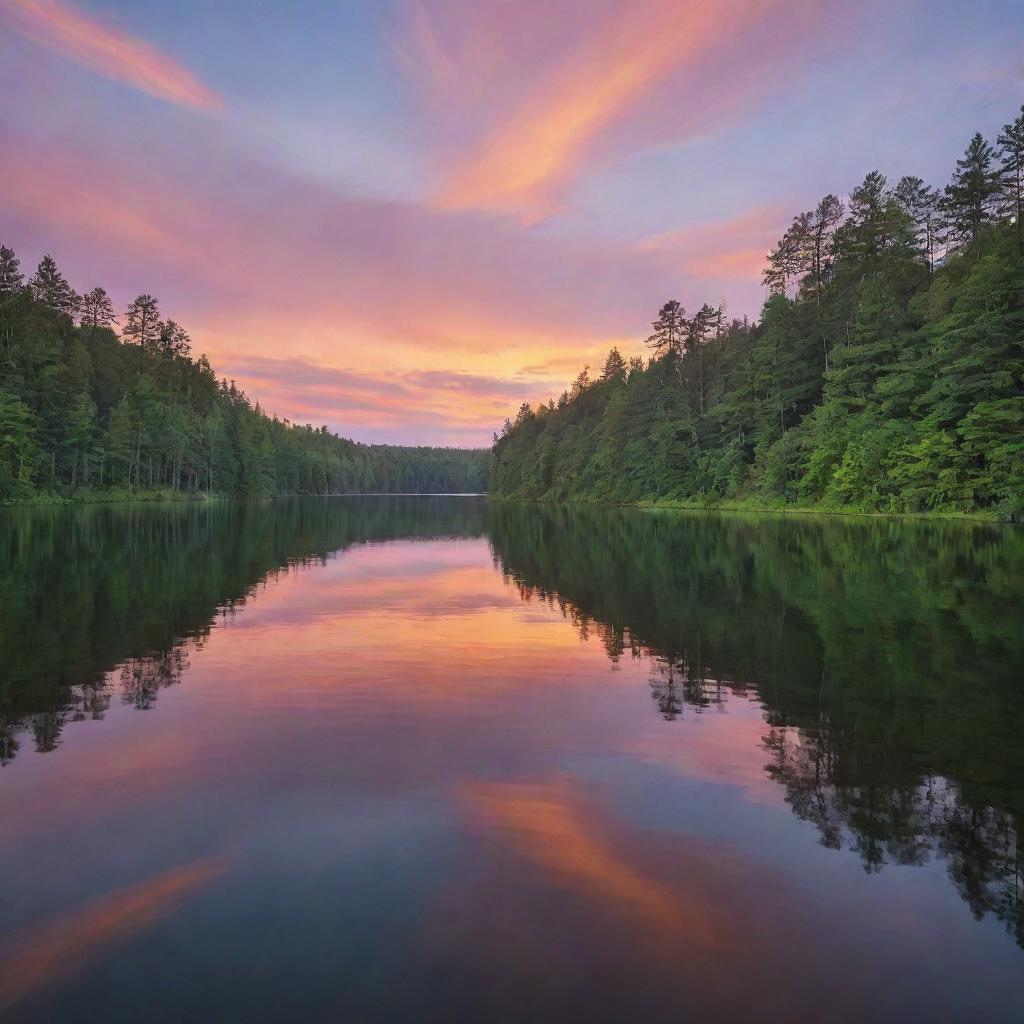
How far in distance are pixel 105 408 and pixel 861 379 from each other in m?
107

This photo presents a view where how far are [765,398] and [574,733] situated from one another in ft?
259

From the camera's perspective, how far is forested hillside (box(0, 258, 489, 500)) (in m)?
84.7

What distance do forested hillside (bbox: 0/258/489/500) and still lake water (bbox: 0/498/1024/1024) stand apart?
3010 inches

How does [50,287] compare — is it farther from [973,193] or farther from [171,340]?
[973,193]

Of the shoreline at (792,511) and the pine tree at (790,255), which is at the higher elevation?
the pine tree at (790,255)

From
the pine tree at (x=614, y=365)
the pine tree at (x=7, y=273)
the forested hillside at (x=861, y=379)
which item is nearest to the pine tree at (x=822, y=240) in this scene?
the forested hillside at (x=861, y=379)

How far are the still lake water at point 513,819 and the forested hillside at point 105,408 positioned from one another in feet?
251

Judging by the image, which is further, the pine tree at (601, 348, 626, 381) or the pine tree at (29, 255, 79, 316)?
the pine tree at (601, 348, 626, 381)

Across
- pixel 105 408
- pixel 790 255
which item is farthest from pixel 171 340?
pixel 790 255

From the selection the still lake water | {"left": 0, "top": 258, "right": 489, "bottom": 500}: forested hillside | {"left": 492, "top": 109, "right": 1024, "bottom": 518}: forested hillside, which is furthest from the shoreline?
{"left": 0, "top": 258, "right": 489, "bottom": 500}: forested hillside

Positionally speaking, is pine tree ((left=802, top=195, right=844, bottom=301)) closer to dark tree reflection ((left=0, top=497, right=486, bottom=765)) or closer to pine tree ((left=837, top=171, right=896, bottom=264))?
pine tree ((left=837, top=171, right=896, bottom=264))

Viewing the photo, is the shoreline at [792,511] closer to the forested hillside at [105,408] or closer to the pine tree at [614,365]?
the pine tree at [614,365]

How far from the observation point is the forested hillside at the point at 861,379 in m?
47.1

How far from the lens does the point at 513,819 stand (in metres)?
6.66
